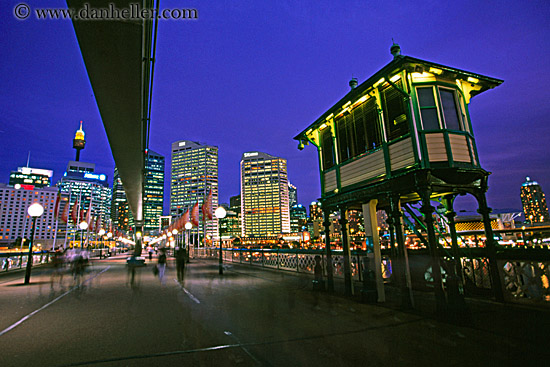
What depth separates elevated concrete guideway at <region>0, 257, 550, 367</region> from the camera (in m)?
4.60

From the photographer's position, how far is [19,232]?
155m

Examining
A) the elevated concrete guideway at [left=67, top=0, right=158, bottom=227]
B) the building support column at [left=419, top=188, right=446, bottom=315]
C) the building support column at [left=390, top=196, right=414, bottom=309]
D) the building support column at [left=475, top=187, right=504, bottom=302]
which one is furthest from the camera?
the building support column at [left=475, top=187, right=504, bottom=302]

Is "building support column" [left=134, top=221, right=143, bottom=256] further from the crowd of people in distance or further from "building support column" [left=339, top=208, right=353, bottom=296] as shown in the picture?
→ "building support column" [left=339, top=208, right=353, bottom=296]

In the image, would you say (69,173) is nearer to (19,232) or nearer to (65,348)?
(19,232)

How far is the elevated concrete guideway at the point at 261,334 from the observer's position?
4.60 metres

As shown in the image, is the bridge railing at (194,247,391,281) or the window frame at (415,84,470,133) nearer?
the window frame at (415,84,470,133)

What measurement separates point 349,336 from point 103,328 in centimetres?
566

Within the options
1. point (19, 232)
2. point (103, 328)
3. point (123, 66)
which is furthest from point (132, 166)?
point (19, 232)

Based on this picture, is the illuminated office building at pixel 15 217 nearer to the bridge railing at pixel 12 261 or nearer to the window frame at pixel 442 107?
the bridge railing at pixel 12 261

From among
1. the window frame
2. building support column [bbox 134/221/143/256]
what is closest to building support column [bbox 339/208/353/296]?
the window frame

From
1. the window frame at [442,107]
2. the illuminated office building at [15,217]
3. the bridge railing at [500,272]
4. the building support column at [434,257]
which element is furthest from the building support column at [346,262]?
the illuminated office building at [15,217]

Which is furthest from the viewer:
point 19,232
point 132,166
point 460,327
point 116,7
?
point 19,232

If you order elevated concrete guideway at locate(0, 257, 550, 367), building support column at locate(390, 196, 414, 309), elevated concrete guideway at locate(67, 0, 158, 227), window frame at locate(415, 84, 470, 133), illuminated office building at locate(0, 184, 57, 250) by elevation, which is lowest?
elevated concrete guideway at locate(0, 257, 550, 367)

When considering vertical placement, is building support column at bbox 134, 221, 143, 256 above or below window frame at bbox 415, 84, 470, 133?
below
